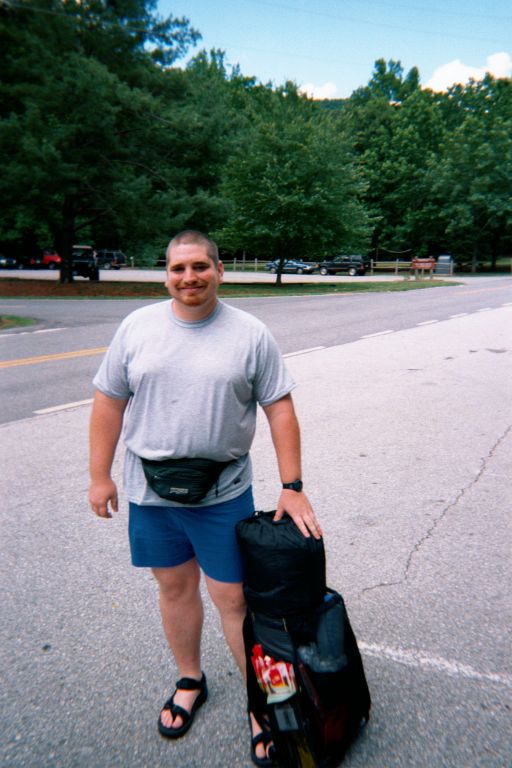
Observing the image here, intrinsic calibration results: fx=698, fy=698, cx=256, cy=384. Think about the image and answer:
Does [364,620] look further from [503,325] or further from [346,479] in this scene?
[503,325]

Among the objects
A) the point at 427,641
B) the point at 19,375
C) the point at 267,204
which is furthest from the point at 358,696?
the point at 267,204

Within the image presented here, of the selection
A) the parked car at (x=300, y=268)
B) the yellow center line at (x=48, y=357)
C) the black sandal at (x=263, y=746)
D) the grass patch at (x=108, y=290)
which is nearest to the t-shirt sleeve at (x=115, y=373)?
the black sandal at (x=263, y=746)

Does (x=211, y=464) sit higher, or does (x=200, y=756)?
(x=211, y=464)

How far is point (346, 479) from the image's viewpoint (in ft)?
16.7

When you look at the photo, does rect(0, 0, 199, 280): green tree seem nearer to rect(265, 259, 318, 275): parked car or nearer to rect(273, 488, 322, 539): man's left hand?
rect(273, 488, 322, 539): man's left hand

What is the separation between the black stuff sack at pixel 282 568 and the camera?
2.21 m

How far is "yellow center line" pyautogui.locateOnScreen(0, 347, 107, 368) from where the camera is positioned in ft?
34.7

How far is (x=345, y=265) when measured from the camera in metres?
50.3

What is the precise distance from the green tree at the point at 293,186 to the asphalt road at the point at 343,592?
25117 millimetres

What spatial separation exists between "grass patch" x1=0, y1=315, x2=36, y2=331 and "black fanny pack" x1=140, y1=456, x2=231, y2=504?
46.0ft

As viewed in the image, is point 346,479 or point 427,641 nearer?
point 427,641

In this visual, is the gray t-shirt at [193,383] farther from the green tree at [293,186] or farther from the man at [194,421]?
the green tree at [293,186]

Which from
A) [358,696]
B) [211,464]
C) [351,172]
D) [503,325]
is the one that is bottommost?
[503,325]

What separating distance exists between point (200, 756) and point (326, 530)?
1.95 meters
